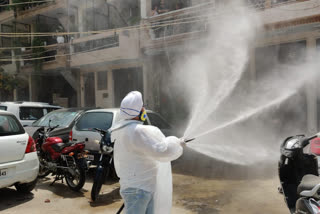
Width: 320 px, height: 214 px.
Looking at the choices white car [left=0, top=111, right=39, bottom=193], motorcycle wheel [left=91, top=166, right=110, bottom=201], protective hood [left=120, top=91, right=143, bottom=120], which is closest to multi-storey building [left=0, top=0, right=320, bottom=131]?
white car [left=0, top=111, right=39, bottom=193]

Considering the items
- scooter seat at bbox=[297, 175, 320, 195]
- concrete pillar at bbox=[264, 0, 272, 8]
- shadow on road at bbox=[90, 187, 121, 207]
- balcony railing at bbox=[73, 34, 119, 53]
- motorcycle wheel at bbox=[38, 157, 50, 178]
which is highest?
concrete pillar at bbox=[264, 0, 272, 8]

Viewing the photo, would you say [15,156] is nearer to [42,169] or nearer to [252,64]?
[42,169]

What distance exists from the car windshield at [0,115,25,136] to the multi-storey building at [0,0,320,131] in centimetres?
530

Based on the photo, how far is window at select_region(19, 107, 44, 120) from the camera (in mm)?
8641

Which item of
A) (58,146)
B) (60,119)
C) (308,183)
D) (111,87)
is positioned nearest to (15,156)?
(58,146)

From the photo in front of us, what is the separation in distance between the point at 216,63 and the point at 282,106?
257 cm

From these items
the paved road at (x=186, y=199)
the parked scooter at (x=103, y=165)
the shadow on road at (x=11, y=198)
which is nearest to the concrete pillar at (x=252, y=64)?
the paved road at (x=186, y=199)

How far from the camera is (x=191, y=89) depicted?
10.3 m

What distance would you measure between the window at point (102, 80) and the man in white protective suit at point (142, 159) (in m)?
11.7

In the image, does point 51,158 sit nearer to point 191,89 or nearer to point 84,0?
point 191,89

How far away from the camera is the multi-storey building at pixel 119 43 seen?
26.9ft

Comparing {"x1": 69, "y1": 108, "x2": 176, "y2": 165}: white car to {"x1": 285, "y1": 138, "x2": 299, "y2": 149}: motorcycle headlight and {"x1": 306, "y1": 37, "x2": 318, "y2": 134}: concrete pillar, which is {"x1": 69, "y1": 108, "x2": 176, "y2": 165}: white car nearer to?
{"x1": 285, "y1": 138, "x2": 299, "y2": 149}: motorcycle headlight

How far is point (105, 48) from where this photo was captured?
42.2ft

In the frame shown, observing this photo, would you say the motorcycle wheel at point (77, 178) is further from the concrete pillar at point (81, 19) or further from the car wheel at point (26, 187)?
the concrete pillar at point (81, 19)
